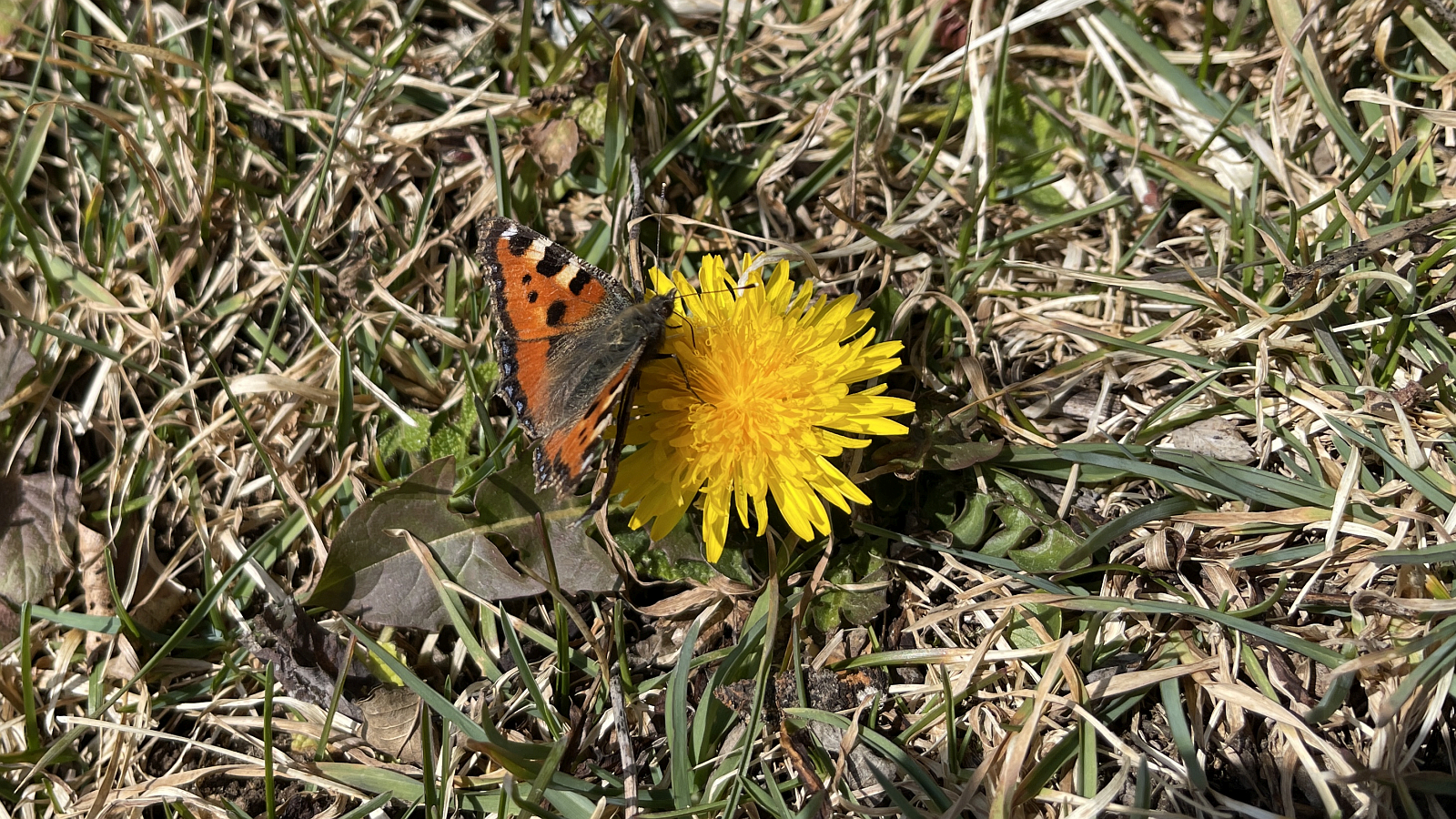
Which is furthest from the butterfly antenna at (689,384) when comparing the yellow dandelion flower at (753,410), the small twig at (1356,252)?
the small twig at (1356,252)

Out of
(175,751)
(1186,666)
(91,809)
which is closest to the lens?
(1186,666)

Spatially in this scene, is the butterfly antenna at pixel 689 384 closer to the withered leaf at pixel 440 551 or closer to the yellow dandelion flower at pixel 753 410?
the yellow dandelion flower at pixel 753 410

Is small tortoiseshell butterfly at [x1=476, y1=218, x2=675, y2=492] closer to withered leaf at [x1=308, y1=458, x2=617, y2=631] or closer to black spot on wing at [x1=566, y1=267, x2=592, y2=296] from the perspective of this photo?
black spot on wing at [x1=566, y1=267, x2=592, y2=296]

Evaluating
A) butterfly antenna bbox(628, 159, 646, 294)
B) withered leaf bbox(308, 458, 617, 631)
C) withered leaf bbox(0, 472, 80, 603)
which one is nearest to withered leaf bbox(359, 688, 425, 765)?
withered leaf bbox(308, 458, 617, 631)

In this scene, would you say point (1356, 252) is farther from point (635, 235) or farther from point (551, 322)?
point (551, 322)

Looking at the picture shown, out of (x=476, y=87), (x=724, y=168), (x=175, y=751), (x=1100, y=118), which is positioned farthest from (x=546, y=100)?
(x=175, y=751)

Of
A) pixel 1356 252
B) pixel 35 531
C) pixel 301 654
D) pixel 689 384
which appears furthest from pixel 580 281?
pixel 1356 252

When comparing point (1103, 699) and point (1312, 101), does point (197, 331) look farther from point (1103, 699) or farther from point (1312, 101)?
point (1312, 101)
